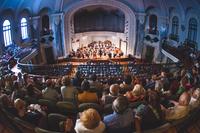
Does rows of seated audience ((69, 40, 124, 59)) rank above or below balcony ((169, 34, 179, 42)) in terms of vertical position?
below

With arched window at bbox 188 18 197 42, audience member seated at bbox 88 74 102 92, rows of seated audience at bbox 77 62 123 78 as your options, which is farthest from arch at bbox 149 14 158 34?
audience member seated at bbox 88 74 102 92

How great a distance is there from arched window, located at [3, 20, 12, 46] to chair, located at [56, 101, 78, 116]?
57.3 ft

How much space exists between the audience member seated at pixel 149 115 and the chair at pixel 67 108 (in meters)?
1.37

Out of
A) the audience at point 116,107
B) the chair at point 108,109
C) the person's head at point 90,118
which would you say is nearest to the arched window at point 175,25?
the audience at point 116,107

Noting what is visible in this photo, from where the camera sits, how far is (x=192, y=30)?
23266 mm

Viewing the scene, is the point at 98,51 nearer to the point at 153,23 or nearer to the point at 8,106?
the point at 153,23

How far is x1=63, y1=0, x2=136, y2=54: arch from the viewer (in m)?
28.8

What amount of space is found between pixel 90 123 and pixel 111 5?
25.7 m

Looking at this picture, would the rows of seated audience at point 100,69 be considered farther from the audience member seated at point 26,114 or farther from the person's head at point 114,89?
the audience member seated at point 26,114

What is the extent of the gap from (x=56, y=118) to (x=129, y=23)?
988 inches

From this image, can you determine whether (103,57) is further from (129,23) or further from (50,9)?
(50,9)

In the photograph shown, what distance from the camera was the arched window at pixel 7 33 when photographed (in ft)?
72.8

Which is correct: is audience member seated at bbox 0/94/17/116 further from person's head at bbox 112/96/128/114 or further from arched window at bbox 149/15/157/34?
arched window at bbox 149/15/157/34

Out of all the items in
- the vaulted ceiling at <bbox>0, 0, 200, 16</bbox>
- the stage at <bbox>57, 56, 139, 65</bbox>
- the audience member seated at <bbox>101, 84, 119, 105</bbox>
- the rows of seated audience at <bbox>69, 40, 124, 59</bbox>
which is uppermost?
the vaulted ceiling at <bbox>0, 0, 200, 16</bbox>
